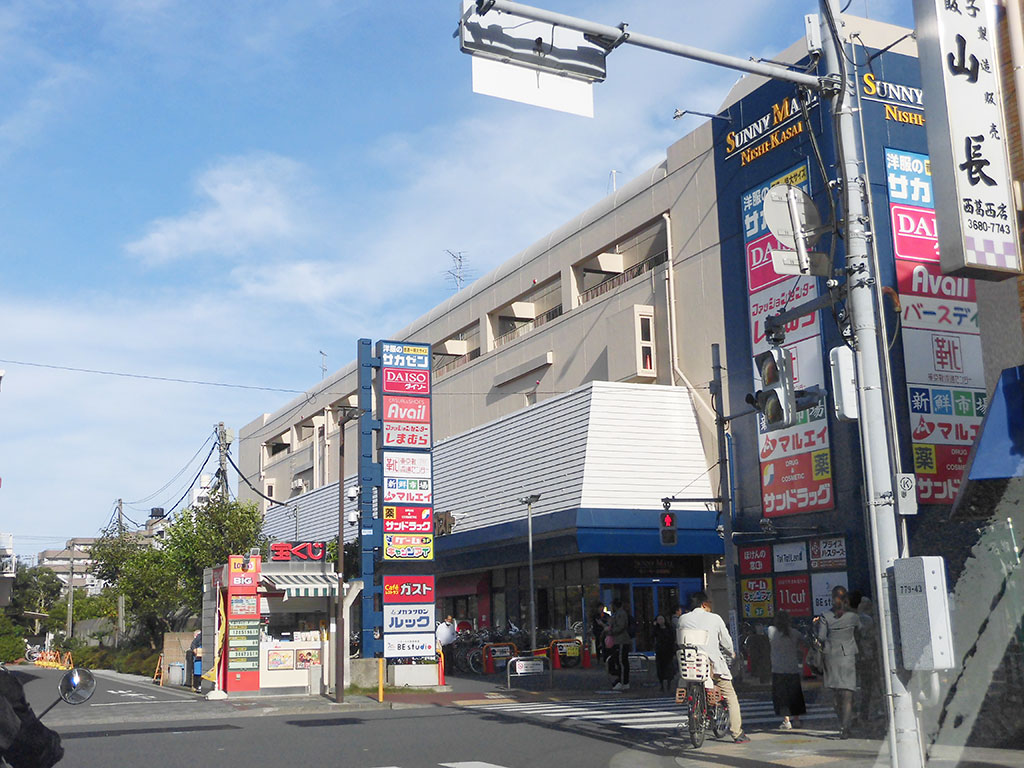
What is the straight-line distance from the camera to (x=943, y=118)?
12.8 metres

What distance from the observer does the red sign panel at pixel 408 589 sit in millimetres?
24547

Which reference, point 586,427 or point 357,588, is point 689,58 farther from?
point 586,427

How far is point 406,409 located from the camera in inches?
1007

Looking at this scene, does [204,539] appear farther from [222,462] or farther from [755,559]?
[755,559]

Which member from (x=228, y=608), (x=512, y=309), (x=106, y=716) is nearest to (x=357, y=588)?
(x=228, y=608)

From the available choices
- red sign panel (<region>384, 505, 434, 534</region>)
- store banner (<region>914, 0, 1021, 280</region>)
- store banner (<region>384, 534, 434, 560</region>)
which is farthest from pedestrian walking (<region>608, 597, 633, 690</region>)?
store banner (<region>914, 0, 1021, 280</region>)

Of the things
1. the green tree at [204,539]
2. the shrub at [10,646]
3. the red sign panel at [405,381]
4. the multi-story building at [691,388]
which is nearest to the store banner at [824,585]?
the multi-story building at [691,388]

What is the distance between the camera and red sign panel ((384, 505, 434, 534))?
2486 cm

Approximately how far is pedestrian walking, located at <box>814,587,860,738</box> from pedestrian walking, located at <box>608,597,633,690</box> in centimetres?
893

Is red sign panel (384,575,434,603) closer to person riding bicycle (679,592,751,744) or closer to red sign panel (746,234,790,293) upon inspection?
red sign panel (746,234,790,293)

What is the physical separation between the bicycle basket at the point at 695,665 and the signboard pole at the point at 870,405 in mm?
4009

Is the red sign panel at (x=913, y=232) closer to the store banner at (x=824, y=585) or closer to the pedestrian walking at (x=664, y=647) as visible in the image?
the store banner at (x=824, y=585)

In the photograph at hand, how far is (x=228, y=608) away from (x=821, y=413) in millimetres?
15385

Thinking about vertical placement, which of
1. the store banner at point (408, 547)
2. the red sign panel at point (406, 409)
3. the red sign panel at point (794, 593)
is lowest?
the red sign panel at point (794, 593)
